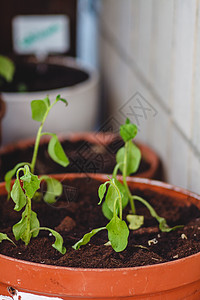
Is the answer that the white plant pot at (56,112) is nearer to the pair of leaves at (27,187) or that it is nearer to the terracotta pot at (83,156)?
the terracotta pot at (83,156)

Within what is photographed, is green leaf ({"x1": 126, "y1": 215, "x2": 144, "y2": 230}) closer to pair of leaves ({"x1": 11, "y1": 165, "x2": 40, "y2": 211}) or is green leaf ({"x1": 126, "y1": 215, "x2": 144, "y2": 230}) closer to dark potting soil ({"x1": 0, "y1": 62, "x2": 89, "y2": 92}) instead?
pair of leaves ({"x1": 11, "y1": 165, "x2": 40, "y2": 211})

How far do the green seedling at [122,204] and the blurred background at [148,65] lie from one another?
8 centimetres

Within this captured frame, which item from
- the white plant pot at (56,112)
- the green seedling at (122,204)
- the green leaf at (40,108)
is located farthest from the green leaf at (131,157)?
the white plant pot at (56,112)

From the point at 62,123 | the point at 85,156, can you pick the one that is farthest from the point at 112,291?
the point at 62,123

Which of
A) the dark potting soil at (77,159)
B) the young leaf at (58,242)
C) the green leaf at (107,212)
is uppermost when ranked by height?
the young leaf at (58,242)

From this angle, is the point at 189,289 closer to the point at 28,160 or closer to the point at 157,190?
the point at 157,190

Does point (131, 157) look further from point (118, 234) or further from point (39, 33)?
point (39, 33)

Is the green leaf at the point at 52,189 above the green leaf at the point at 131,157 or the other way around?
the other way around

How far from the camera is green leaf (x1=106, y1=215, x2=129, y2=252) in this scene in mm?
600

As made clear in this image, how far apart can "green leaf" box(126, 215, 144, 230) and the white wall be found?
0.40ft

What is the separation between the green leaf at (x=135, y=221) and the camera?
71 cm

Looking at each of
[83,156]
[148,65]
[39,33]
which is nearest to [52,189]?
[83,156]

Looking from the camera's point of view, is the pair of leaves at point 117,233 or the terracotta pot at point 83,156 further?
the terracotta pot at point 83,156

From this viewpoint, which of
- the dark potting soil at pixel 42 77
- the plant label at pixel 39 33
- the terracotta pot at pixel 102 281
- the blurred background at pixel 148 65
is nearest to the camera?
the terracotta pot at pixel 102 281
